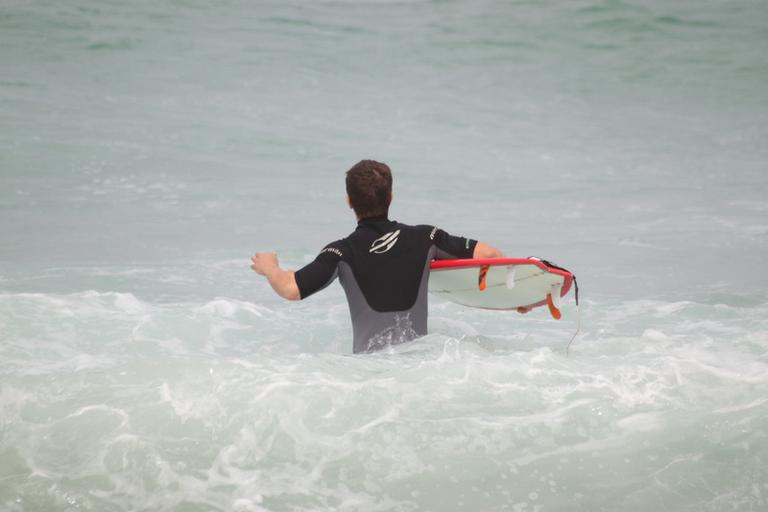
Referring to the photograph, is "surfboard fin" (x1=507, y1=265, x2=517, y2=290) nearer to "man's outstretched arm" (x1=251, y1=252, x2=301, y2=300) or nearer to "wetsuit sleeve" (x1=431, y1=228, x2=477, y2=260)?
"wetsuit sleeve" (x1=431, y1=228, x2=477, y2=260)

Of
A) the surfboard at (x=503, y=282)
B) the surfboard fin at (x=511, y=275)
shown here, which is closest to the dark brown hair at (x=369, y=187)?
the surfboard at (x=503, y=282)

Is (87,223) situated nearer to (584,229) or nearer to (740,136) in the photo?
(584,229)

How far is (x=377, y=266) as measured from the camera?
4203 millimetres

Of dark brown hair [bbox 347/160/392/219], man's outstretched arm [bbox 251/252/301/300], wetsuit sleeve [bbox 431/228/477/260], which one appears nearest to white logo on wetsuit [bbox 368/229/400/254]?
dark brown hair [bbox 347/160/392/219]

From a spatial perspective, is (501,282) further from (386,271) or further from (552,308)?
(386,271)

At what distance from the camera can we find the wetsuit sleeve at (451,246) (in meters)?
4.42

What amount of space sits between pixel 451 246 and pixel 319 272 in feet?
2.54

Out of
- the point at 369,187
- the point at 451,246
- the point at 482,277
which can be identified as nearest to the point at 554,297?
the point at 482,277

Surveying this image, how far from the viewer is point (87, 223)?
9.48 meters

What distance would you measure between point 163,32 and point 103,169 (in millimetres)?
9934

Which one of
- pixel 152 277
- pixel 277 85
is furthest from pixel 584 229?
pixel 277 85

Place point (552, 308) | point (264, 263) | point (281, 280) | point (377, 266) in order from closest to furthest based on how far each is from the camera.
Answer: point (281, 280) < point (264, 263) < point (377, 266) < point (552, 308)

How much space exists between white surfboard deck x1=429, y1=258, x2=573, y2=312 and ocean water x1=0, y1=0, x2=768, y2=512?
277 millimetres

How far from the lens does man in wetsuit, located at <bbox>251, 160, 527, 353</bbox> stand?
4078mm
